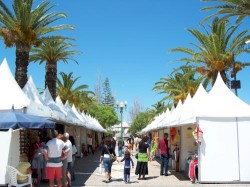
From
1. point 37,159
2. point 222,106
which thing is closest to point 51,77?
point 37,159

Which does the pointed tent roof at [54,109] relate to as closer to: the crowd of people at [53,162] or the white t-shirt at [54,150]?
the crowd of people at [53,162]

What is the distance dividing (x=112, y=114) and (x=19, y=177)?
6823cm

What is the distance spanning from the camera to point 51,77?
2761cm

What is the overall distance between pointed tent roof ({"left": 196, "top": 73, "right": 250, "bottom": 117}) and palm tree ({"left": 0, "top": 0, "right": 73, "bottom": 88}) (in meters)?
10.3

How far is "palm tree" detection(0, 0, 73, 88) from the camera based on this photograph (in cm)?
2005

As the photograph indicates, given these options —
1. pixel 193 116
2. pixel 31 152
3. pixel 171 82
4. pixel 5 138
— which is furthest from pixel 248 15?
pixel 171 82

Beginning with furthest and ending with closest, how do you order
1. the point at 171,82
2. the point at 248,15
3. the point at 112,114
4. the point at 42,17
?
the point at 112,114
the point at 171,82
the point at 42,17
the point at 248,15

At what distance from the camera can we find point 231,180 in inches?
529

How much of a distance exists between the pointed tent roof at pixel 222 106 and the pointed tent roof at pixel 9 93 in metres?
5.99

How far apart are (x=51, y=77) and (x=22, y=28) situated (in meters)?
7.81

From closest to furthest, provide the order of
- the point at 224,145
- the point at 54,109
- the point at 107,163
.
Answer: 1. the point at 224,145
2. the point at 107,163
3. the point at 54,109

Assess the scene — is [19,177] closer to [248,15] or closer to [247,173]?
[247,173]

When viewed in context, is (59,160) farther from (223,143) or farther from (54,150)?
(223,143)

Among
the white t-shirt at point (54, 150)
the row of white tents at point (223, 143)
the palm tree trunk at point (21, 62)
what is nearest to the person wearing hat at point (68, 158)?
the white t-shirt at point (54, 150)
